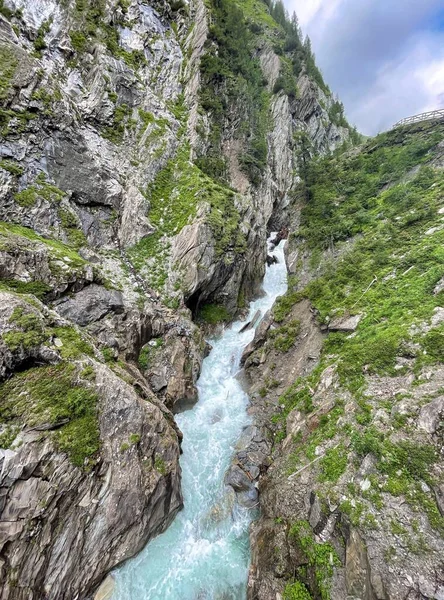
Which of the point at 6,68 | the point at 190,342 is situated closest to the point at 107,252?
the point at 190,342

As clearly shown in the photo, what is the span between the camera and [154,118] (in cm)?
2822

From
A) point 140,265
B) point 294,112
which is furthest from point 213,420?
point 294,112

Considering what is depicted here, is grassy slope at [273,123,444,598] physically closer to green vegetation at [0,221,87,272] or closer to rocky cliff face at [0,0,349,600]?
rocky cliff face at [0,0,349,600]

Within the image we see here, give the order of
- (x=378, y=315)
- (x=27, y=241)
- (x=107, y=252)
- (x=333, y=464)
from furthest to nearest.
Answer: (x=107, y=252)
(x=378, y=315)
(x=27, y=241)
(x=333, y=464)

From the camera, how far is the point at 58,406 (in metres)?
9.00

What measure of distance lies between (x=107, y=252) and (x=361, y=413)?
19.4 metres

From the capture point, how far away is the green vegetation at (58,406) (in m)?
8.42

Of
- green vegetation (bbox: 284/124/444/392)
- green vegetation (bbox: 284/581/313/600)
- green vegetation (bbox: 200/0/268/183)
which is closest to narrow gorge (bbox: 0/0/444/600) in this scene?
green vegetation (bbox: 284/581/313/600)

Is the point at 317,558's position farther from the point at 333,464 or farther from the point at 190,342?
the point at 190,342

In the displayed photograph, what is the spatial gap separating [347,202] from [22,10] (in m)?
35.9

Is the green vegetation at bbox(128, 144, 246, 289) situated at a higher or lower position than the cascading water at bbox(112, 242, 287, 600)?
higher

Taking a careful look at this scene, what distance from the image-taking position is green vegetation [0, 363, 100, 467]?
842cm

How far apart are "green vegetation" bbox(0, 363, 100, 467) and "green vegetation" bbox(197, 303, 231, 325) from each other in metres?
13.7

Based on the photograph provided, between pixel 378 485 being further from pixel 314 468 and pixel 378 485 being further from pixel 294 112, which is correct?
pixel 294 112
